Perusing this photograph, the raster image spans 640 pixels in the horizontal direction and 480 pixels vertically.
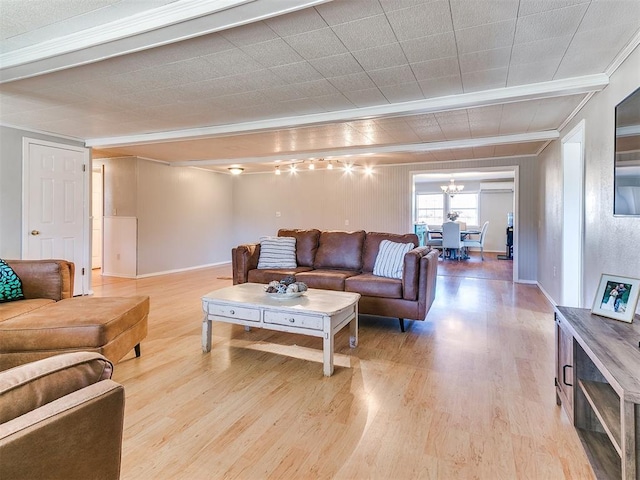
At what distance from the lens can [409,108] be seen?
11.4ft

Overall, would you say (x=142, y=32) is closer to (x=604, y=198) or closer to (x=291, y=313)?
(x=291, y=313)

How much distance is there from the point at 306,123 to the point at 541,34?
2.38 metres

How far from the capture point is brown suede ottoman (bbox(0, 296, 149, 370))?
2.20 metres

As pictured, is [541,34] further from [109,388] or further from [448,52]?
[109,388]

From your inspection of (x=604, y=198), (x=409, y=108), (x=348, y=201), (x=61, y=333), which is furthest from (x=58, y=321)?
(x=348, y=201)

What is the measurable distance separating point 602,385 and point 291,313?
183 cm

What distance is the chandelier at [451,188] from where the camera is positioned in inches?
408

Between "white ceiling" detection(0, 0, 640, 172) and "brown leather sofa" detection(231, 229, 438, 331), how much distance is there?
143cm

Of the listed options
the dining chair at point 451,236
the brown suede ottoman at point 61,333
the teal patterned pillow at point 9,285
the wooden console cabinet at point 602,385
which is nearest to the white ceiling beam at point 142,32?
the teal patterned pillow at point 9,285

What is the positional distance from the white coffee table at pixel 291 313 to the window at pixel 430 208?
30.7ft

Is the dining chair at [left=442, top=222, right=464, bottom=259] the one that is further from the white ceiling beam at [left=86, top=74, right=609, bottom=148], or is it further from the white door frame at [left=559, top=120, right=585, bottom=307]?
the white ceiling beam at [left=86, top=74, right=609, bottom=148]

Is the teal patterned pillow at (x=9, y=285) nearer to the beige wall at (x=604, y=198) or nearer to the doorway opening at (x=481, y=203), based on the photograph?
the beige wall at (x=604, y=198)

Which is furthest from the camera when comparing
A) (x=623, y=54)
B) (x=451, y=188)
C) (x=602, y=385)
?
(x=451, y=188)

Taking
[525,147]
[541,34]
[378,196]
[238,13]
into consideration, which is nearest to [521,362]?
[541,34]
